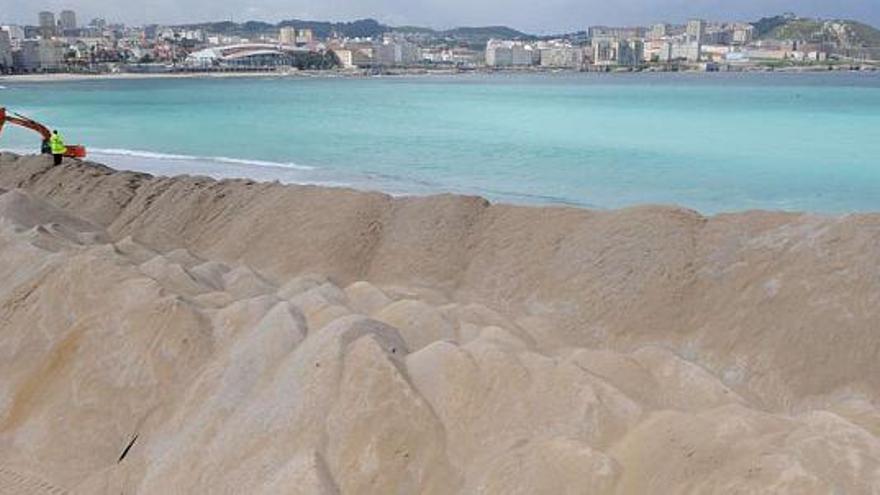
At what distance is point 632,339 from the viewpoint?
15.3m

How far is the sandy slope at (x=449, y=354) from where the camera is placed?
30.1 ft

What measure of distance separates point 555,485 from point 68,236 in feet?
44.1

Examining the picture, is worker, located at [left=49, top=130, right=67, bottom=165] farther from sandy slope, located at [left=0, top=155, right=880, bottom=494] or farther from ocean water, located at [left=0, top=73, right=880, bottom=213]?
ocean water, located at [left=0, top=73, right=880, bottom=213]

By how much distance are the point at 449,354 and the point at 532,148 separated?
136 feet

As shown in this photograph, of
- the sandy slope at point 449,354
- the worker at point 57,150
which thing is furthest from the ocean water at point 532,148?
the sandy slope at point 449,354

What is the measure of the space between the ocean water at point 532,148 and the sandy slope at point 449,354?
15729mm

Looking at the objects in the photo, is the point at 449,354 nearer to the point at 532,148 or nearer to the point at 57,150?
the point at 57,150

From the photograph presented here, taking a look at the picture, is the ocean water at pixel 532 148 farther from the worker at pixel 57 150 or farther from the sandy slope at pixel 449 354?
the sandy slope at pixel 449 354

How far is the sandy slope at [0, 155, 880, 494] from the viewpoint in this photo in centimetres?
917

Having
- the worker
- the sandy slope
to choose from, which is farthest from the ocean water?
the sandy slope

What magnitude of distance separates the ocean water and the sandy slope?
15729 millimetres

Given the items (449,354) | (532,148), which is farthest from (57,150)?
(532,148)

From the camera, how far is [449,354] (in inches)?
429

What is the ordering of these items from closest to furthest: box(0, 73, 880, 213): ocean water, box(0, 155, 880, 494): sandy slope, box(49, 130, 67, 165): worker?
box(0, 155, 880, 494): sandy slope < box(49, 130, 67, 165): worker < box(0, 73, 880, 213): ocean water
